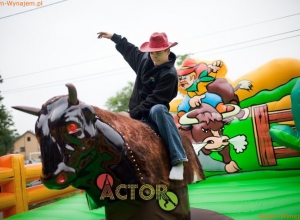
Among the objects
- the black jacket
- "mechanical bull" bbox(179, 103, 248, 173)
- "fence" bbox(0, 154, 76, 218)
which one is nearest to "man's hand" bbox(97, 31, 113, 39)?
the black jacket

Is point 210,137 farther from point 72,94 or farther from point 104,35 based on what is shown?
point 72,94

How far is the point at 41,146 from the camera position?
117cm

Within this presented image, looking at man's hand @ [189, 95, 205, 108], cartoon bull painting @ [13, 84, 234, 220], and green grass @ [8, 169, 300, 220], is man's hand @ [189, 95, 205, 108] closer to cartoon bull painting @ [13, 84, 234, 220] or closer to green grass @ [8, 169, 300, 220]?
green grass @ [8, 169, 300, 220]

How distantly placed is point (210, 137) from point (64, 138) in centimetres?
303

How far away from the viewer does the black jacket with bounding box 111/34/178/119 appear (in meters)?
1.59

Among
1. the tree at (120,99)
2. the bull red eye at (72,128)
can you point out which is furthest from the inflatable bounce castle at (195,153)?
the tree at (120,99)

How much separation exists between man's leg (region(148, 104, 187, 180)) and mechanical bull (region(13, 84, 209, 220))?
42 millimetres

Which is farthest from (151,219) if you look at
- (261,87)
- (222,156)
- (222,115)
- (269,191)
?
(261,87)

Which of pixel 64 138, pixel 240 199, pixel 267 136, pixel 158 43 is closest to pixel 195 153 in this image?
pixel 158 43

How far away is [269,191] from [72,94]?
2.38m

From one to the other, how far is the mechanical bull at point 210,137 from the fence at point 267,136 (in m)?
0.20

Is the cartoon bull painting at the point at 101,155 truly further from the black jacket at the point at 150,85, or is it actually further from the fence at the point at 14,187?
the fence at the point at 14,187

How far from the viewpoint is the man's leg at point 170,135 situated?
1.47 m

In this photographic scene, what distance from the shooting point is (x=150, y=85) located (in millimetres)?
1682
